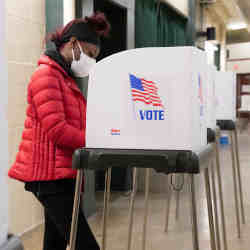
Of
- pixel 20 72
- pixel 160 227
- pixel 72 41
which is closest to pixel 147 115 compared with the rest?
pixel 72 41

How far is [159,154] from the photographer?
0.95 meters

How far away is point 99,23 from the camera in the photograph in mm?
1481

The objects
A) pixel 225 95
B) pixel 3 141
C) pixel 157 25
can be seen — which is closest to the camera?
pixel 3 141

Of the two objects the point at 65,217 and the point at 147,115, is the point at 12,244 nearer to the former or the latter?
the point at 147,115

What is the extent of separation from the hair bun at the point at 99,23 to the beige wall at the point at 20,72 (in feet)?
2.94

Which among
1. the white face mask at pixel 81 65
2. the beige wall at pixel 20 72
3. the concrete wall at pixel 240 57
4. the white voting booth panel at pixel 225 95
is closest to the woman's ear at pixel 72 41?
the white face mask at pixel 81 65

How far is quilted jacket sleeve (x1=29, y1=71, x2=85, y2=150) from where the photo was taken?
1.25 meters

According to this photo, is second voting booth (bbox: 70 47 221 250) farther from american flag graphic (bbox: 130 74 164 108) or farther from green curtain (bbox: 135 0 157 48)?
green curtain (bbox: 135 0 157 48)

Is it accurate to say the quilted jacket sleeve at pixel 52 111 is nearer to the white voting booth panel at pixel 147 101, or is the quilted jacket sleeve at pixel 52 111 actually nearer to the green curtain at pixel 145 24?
the white voting booth panel at pixel 147 101

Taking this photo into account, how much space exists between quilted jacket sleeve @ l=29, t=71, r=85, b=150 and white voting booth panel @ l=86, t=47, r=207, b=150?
0.24 metres

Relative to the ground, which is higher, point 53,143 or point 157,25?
point 157,25

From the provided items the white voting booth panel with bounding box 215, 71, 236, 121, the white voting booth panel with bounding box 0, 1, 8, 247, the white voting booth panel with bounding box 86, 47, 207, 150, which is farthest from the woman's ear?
the white voting booth panel with bounding box 215, 71, 236, 121

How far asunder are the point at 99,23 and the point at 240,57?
30.5 feet

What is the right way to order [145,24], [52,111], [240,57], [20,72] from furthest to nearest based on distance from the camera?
[240,57]
[145,24]
[20,72]
[52,111]
